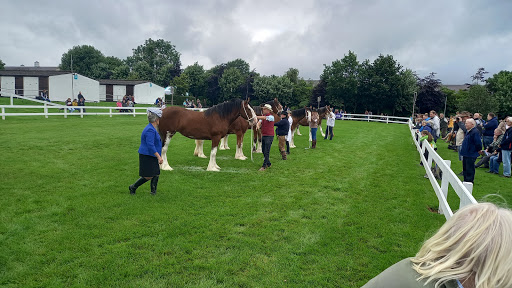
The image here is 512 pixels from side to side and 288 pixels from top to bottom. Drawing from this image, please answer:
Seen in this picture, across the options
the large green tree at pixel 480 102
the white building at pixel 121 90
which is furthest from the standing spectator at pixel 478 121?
the white building at pixel 121 90

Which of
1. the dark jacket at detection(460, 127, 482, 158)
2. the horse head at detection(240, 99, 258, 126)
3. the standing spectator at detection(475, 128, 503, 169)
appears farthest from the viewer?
the standing spectator at detection(475, 128, 503, 169)

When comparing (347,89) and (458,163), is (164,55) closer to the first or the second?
(347,89)

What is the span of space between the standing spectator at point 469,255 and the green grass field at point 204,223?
2.68 metres

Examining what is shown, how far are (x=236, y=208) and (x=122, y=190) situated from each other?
2815mm

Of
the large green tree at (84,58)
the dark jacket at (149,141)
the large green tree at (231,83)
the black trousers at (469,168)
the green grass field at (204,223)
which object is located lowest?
the green grass field at (204,223)

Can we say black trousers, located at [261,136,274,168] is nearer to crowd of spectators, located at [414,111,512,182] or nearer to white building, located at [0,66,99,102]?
crowd of spectators, located at [414,111,512,182]

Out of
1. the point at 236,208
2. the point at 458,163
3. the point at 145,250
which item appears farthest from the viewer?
the point at 458,163

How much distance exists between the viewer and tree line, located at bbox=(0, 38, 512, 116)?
49250 mm

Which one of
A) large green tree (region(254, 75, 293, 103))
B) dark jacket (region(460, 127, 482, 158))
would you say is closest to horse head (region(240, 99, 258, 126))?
dark jacket (region(460, 127, 482, 158))

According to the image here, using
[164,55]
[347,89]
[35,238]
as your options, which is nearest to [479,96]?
[347,89]

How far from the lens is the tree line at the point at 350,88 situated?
49.2 metres

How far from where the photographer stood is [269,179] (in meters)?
8.97

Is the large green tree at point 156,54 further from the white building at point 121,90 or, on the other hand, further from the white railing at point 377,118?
the white railing at point 377,118

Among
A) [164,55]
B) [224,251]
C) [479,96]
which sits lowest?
[224,251]
